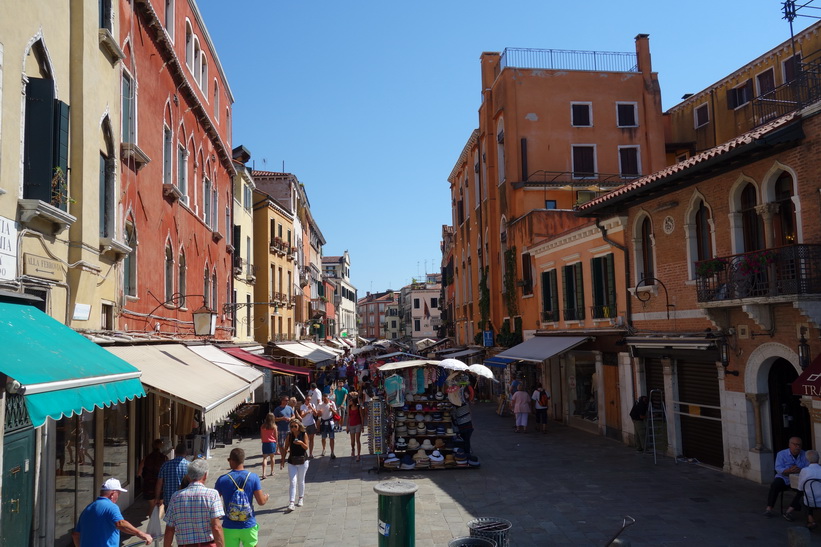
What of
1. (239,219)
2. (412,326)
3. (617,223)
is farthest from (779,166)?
(412,326)

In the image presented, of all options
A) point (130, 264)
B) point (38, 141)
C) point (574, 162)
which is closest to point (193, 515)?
point (38, 141)

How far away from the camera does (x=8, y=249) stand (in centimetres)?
734

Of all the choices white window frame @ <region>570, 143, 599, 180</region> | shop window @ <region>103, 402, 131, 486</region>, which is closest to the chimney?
white window frame @ <region>570, 143, 599, 180</region>

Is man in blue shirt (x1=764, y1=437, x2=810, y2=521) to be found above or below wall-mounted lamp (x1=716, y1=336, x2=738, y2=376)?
below

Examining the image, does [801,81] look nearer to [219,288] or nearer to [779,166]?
[779,166]

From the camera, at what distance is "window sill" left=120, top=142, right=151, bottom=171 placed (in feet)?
38.4

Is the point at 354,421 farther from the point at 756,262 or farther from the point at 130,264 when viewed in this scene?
the point at 756,262

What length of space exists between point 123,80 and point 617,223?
1279 centimetres

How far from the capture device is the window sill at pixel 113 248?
1020 cm

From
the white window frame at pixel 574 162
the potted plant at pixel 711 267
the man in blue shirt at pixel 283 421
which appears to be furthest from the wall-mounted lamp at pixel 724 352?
the white window frame at pixel 574 162

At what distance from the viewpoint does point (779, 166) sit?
1193cm

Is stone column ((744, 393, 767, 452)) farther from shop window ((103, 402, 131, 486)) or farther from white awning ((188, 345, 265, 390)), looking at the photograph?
shop window ((103, 402, 131, 486))

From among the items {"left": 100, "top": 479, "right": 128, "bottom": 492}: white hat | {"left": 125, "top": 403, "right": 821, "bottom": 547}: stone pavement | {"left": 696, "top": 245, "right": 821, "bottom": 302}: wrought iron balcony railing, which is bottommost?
{"left": 125, "top": 403, "right": 821, "bottom": 547}: stone pavement

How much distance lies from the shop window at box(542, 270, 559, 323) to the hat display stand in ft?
25.6
